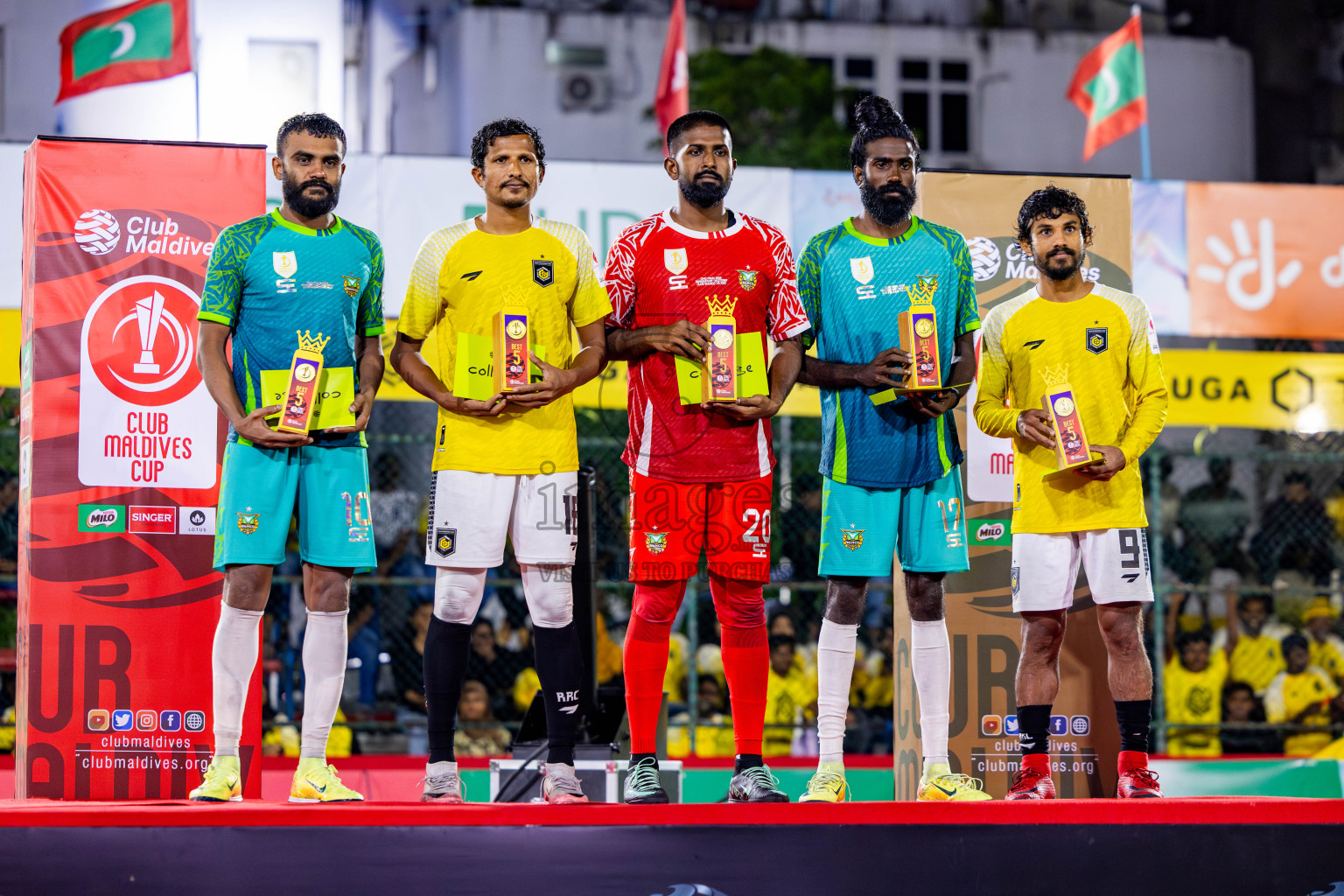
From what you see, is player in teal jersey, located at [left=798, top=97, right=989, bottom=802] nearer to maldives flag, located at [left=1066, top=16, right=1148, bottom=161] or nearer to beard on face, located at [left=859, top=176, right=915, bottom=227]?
beard on face, located at [left=859, top=176, right=915, bottom=227]

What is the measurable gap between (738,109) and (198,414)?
14.3m

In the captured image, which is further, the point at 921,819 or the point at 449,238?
the point at 449,238

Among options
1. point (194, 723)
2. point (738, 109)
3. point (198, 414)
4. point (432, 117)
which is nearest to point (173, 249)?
point (198, 414)

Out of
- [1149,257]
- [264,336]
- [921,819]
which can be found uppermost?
[1149,257]

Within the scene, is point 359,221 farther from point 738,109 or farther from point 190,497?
point 738,109

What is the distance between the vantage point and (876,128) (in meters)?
5.10

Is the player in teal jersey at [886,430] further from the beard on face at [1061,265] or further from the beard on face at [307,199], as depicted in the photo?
the beard on face at [307,199]

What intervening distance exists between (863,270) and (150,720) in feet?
10.8

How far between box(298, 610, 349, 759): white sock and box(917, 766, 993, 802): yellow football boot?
77.9 inches

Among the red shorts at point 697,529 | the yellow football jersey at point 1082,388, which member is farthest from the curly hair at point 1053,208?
the red shorts at point 697,529

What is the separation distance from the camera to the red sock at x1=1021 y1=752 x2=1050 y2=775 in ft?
16.6

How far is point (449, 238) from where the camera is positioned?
480cm

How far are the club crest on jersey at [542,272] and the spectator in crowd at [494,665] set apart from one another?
5.41 m

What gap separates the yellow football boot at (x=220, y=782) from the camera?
4.52 metres
